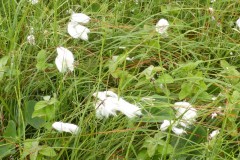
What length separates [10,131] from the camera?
47.3 inches

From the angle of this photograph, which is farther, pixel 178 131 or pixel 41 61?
pixel 41 61

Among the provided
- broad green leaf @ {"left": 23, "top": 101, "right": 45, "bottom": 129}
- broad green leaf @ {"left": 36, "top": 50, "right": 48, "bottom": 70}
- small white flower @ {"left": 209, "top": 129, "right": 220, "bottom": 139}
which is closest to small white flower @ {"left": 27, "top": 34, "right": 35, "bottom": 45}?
broad green leaf @ {"left": 36, "top": 50, "right": 48, "bottom": 70}

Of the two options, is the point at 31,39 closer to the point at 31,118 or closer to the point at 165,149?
the point at 31,118

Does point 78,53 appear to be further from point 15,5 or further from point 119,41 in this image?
point 15,5

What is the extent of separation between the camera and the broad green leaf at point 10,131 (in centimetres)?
119

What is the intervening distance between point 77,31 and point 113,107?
0.36 m

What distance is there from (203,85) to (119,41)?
348mm

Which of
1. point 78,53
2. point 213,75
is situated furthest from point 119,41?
point 213,75

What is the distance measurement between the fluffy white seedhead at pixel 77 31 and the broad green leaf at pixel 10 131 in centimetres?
34

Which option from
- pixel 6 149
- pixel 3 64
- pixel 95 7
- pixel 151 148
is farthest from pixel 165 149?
pixel 95 7

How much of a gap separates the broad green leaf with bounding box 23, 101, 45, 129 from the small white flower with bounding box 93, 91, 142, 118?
0.16 m

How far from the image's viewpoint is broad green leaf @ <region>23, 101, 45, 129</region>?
1.25 meters

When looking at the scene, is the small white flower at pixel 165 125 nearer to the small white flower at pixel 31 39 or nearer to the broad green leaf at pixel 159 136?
the broad green leaf at pixel 159 136

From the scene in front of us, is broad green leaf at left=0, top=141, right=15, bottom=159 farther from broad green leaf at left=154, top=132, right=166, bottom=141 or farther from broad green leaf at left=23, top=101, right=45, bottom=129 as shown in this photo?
broad green leaf at left=154, top=132, right=166, bottom=141
